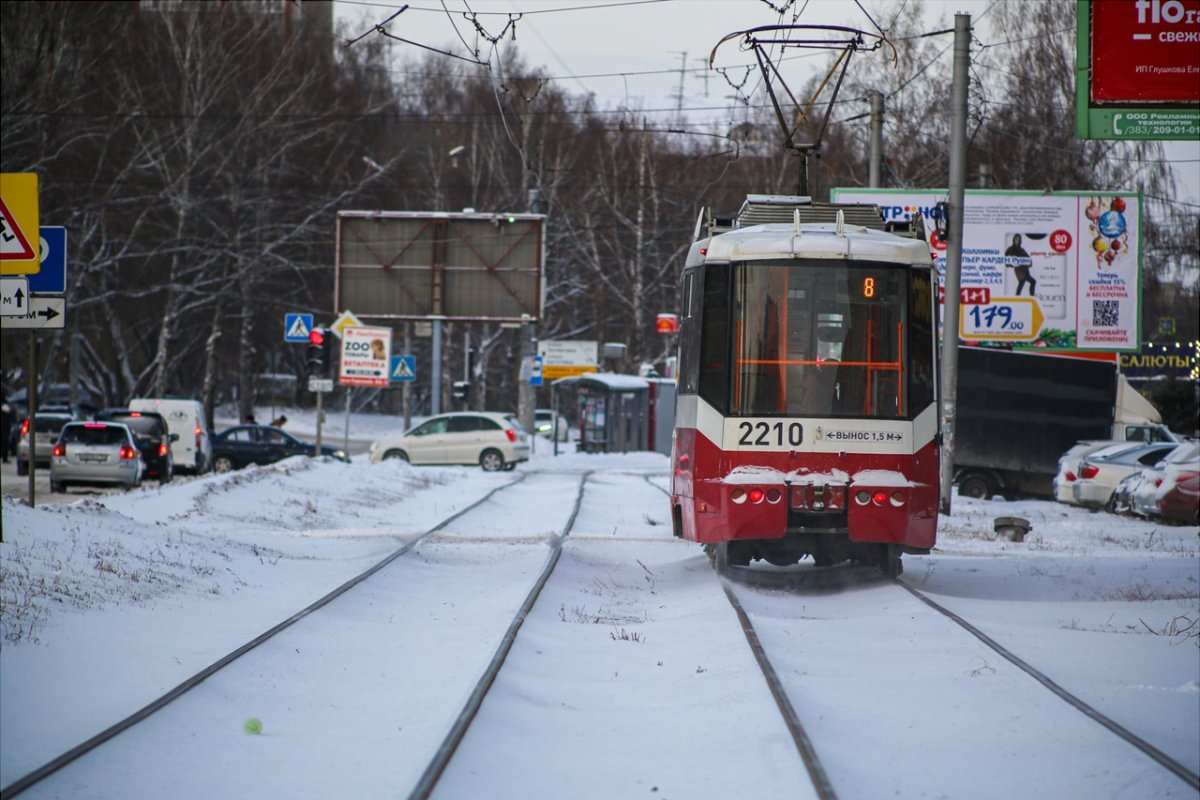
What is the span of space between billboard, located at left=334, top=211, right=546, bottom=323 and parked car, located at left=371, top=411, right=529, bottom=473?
2.98 metres

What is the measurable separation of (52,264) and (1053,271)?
23.9 meters

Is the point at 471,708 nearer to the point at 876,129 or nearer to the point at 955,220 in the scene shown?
the point at 955,220

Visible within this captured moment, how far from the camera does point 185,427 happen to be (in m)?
33.9

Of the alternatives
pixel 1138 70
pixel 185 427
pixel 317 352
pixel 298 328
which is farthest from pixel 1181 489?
pixel 185 427

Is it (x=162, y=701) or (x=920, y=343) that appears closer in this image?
(x=162, y=701)

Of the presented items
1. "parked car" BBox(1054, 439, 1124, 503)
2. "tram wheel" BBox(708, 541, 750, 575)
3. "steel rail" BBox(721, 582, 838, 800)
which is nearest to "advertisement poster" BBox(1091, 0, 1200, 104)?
"tram wheel" BBox(708, 541, 750, 575)

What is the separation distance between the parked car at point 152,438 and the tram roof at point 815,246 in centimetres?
2050

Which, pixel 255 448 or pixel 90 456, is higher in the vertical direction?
pixel 90 456

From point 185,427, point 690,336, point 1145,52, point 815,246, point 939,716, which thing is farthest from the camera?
point 185,427

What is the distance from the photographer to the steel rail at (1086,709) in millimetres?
6352

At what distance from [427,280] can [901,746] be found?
33.9m

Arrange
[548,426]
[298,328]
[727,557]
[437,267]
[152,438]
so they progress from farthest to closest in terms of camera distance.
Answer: [548,426] < [437,267] < [152,438] < [298,328] < [727,557]

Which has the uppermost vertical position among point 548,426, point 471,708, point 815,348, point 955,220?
point 955,220

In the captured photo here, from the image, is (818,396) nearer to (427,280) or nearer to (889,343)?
(889,343)
